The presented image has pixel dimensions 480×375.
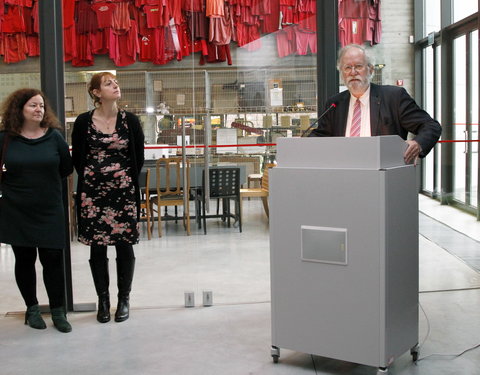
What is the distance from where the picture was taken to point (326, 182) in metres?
2.94

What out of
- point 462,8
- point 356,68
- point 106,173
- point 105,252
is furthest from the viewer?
point 462,8

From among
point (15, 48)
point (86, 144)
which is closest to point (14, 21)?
point (15, 48)

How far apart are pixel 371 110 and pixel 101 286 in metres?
1.95

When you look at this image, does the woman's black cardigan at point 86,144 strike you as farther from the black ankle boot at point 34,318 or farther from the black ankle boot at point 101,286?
the black ankle boot at point 34,318

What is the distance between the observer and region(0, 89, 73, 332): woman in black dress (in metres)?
3.73

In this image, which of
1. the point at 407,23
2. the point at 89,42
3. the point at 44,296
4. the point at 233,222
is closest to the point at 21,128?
the point at 89,42

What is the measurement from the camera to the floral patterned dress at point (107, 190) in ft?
A: 12.6

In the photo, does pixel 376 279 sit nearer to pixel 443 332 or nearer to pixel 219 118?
pixel 443 332

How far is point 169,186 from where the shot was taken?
4.36 metres

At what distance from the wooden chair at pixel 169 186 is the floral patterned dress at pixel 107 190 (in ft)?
1.38

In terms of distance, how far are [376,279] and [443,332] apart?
108cm

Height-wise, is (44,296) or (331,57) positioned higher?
(331,57)

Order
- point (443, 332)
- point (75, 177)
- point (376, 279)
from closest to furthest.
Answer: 1. point (376, 279)
2. point (443, 332)
3. point (75, 177)

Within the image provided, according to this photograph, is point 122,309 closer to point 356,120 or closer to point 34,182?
point 34,182
